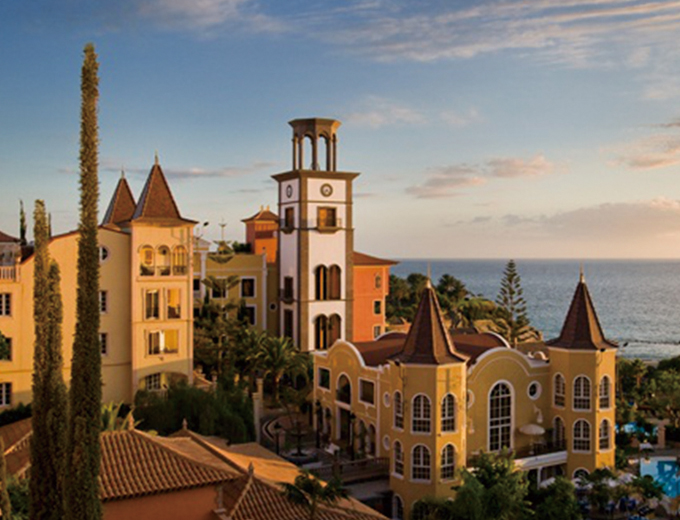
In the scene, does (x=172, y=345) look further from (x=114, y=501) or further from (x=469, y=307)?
(x=469, y=307)

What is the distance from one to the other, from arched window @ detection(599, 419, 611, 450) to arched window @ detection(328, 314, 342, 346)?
19682 millimetres

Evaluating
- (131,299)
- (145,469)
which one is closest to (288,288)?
(131,299)

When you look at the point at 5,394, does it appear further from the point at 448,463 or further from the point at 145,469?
the point at 448,463

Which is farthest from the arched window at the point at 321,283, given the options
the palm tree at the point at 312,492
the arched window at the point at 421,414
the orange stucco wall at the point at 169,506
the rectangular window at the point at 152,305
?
the orange stucco wall at the point at 169,506

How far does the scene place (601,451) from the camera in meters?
31.1

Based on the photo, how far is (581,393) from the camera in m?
31.3

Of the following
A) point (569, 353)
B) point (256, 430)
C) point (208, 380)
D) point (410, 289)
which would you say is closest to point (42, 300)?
point (256, 430)

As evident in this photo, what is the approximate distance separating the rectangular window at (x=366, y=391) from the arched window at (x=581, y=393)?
8.59m

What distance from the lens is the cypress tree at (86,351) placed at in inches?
470

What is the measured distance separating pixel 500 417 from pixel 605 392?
476cm

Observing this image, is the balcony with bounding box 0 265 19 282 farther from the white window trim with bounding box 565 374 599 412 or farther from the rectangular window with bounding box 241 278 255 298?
the white window trim with bounding box 565 374 599 412

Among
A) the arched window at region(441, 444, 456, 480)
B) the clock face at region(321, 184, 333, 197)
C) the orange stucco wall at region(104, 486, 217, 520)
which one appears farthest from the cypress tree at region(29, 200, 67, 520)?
the clock face at region(321, 184, 333, 197)

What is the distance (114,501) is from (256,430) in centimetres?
1768

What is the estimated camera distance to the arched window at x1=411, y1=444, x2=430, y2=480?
27.7 meters
